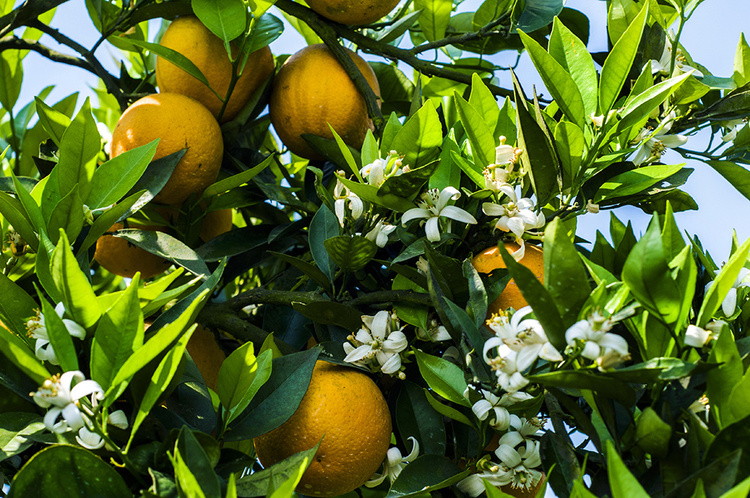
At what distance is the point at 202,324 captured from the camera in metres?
1.14

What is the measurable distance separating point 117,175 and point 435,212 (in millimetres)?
439

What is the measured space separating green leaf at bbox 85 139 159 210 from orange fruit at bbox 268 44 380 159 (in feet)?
1.14

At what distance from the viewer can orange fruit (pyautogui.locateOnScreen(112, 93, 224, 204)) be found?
1.13 meters

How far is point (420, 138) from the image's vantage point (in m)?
0.98

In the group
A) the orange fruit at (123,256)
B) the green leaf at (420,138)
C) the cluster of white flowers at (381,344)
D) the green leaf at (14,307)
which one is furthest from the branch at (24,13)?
the cluster of white flowers at (381,344)

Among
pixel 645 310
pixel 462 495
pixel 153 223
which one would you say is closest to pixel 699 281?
pixel 645 310

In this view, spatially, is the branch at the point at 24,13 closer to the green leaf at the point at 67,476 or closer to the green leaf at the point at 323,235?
the green leaf at the point at 323,235

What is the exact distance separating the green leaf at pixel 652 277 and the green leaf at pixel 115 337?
0.49m

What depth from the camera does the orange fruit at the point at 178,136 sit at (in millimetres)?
1127

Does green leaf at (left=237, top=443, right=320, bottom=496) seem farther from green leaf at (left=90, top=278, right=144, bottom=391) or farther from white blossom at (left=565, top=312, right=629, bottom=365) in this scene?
white blossom at (left=565, top=312, right=629, bottom=365)

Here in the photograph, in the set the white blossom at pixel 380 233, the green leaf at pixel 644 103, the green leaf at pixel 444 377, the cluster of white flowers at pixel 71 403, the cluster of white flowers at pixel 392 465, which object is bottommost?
the cluster of white flowers at pixel 392 465

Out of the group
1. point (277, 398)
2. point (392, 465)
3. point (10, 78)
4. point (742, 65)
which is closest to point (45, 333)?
point (277, 398)

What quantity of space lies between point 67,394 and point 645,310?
58cm

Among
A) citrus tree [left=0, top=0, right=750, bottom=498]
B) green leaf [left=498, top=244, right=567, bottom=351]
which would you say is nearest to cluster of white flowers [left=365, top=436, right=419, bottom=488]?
citrus tree [left=0, top=0, right=750, bottom=498]
